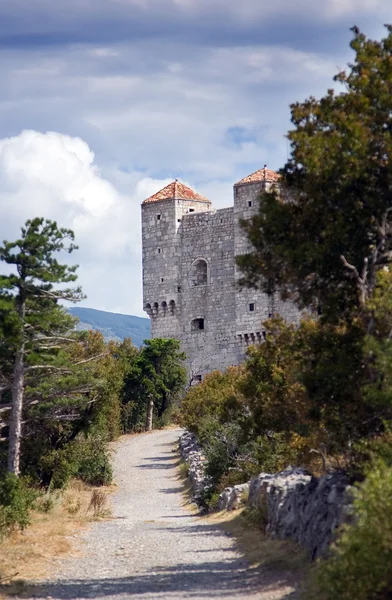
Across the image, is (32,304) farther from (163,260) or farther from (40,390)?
(163,260)

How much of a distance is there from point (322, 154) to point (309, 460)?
891 cm

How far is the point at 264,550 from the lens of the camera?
17375 mm

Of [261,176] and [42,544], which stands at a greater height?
[261,176]

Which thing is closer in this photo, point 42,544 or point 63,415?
point 42,544

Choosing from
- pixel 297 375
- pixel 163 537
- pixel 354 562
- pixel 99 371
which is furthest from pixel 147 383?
pixel 354 562

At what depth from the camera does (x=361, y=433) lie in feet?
54.6

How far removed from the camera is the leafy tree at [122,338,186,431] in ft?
201

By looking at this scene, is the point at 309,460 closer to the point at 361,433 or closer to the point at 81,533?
the point at 81,533

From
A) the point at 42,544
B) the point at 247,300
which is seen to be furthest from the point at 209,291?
the point at 42,544

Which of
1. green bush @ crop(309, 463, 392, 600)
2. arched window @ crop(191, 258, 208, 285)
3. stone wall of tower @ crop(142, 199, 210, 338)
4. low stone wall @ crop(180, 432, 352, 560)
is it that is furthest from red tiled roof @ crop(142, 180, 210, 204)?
green bush @ crop(309, 463, 392, 600)

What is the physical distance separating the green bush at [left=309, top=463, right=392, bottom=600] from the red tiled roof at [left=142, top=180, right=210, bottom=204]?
62.1 meters

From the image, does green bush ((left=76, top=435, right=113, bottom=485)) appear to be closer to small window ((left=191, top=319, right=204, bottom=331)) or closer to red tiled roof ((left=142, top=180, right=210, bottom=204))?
small window ((left=191, top=319, right=204, bottom=331))

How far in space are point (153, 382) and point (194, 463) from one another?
886 inches

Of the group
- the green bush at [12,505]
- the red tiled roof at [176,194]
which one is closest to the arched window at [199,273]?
the red tiled roof at [176,194]
